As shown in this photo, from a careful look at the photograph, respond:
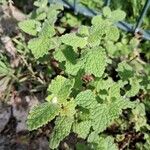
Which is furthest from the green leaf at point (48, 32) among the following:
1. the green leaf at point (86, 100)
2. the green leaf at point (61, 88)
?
the green leaf at point (86, 100)

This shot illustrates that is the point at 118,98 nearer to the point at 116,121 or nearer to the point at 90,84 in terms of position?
the point at 90,84

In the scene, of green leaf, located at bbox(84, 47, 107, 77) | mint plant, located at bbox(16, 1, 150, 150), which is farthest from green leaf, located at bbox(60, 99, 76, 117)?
green leaf, located at bbox(84, 47, 107, 77)

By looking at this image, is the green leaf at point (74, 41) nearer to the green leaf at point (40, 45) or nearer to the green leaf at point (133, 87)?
the green leaf at point (40, 45)

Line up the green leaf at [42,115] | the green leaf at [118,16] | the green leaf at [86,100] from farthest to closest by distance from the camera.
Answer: the green leaf at [118,16], the green leaf at [86,100], the green leaf at [42,115]

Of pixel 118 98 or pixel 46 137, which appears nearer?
pixel 118 98

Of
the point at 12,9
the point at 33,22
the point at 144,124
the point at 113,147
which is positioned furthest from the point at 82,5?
the point at 113,147

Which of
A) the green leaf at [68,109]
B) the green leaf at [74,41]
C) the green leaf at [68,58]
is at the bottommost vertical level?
the green leaf at [68,109]
